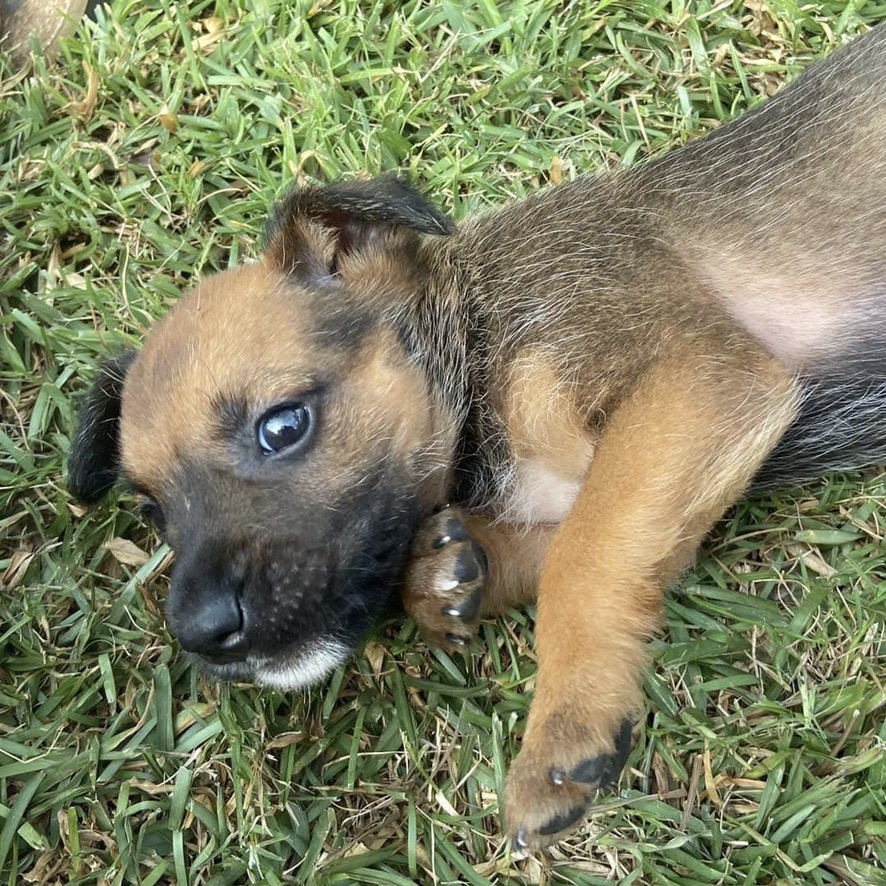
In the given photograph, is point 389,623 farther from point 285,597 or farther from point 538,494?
point 285,597

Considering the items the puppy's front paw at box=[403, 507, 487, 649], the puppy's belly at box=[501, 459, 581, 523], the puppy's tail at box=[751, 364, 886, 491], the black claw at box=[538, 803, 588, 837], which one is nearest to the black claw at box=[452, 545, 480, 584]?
the puppy's front paw at box=[403, 507, 487, 649]

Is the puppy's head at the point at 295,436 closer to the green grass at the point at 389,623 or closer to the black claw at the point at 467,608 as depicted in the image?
the black claw at the point at 467,608

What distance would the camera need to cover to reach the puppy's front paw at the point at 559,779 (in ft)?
8.60

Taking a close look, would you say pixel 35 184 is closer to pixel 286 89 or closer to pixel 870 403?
pixel 286 89

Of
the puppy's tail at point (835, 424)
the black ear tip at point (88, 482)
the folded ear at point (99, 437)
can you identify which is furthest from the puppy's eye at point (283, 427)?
the puppy's tail at point (835, 424)

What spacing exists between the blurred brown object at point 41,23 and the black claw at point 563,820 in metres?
4.82

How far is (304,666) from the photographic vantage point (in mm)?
2840

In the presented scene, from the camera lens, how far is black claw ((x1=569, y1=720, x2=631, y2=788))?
8.58 ft

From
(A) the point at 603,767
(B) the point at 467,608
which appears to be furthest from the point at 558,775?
(B) the point at 467,608

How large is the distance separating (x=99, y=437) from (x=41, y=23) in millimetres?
2866

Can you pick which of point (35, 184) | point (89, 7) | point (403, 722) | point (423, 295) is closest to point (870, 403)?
point (423, 295)

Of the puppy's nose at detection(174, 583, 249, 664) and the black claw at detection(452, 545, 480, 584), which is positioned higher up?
the puppy's nose at detection(174, 583, 249, 664)

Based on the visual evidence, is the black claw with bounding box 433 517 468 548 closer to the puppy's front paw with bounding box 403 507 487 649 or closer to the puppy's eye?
the puppy's front paw with bounding box 403 507 487 649

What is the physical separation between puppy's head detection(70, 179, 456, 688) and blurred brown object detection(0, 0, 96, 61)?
259 cm
